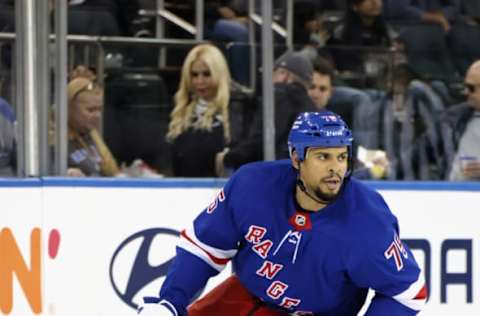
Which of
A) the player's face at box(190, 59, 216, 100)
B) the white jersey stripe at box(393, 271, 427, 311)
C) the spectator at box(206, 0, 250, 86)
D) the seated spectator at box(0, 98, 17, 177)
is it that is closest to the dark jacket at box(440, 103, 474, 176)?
the spectator at box(206, 0, 250, 86)

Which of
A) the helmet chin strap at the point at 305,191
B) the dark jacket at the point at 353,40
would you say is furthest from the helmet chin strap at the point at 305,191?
the dark jacket at the point at 353,40

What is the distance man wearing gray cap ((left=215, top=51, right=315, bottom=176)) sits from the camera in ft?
19.6

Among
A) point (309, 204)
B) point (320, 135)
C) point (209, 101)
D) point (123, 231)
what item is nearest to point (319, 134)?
point (320, 135)

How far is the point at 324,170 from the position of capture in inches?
156

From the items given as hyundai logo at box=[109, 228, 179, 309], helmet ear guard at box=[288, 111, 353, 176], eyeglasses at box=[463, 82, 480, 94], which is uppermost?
eyeglasses at box=[463, 82, 480, 94]

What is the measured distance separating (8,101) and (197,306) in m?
2.01

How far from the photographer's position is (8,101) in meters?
5.88

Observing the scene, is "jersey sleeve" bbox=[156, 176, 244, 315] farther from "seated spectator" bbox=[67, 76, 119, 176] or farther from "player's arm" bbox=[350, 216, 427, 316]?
"seated spectator" bbox=[67, 76, 119, 176]

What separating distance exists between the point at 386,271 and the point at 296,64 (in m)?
2.19

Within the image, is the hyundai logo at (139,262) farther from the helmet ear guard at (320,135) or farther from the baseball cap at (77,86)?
the helmet ear guard at (320,135)

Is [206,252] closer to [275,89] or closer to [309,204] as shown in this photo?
[309,204]

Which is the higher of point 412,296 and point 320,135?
point 320,135

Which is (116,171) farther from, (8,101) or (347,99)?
(347,99)

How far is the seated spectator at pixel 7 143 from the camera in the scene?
5895mm
